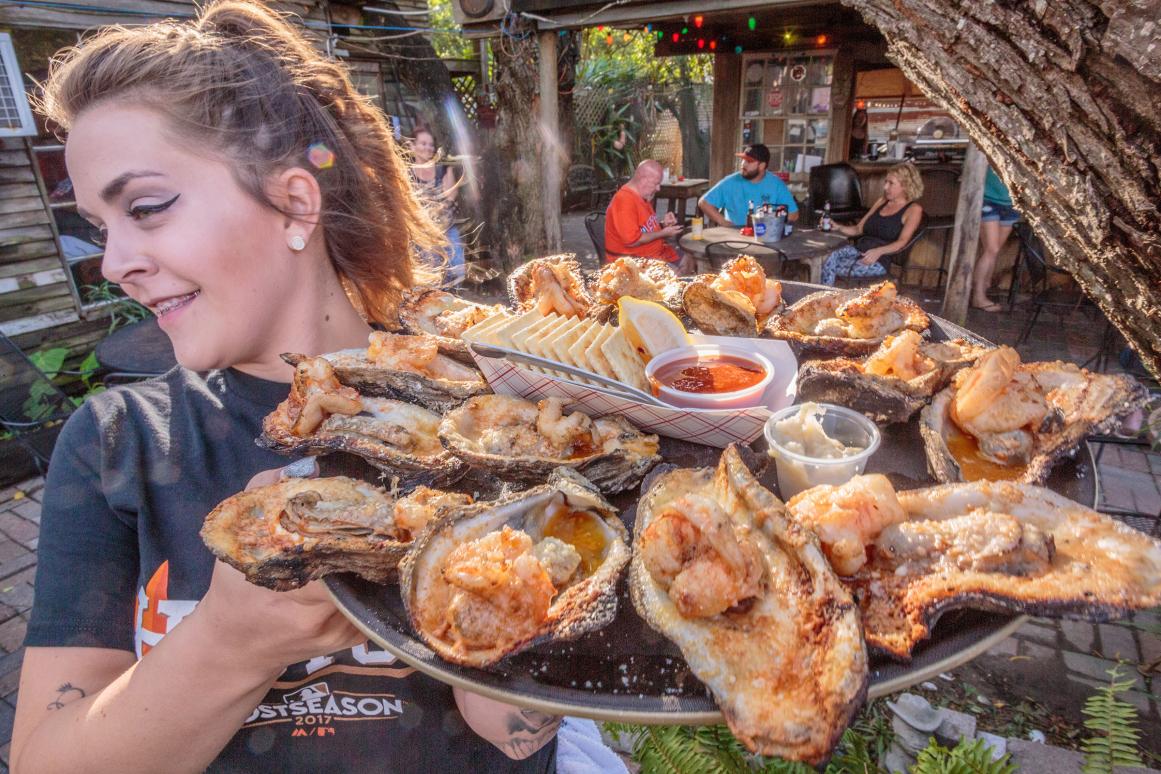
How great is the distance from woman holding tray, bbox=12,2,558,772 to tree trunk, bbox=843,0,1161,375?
1.84 m

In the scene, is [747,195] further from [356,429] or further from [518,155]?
[356,429]

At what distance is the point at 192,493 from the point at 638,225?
25.6ft

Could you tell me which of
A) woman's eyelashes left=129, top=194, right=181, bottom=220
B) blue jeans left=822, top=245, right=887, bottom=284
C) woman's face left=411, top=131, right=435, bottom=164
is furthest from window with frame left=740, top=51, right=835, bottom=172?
woman's eyelashes left=129, top=194, right=181, bottom=220

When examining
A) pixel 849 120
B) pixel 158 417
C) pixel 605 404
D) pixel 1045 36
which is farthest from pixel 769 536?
pixel 849 120

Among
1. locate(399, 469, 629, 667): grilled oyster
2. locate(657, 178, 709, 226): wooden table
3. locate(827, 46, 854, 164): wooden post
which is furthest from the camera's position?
locate(657, 178, 709, 226): wooden table

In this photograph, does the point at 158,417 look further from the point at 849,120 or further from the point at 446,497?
the point at 849,120

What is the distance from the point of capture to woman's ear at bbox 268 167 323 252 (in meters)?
2.11

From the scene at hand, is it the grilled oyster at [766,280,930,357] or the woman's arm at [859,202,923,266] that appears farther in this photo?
the woman's arm at [859,202,923,266]

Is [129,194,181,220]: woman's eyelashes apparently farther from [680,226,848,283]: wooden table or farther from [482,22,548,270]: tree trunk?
[482,22,548,270]: tree trunk

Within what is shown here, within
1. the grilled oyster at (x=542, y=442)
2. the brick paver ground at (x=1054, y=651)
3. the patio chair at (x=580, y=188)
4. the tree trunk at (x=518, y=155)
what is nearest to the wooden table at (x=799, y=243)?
the tree trunk at (x=518, y=155)

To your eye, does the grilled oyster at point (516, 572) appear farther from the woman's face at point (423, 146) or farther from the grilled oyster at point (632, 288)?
the woman's face at point (423, 146)

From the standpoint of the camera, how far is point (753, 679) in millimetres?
1105

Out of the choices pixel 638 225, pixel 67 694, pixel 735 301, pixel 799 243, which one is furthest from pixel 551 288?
pixel 799 243

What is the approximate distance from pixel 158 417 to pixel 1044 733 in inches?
171
